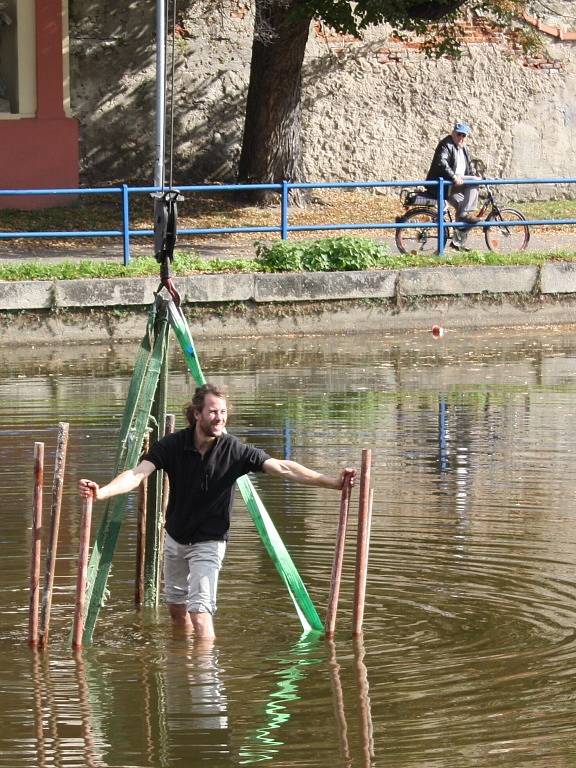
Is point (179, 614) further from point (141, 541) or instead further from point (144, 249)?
point (144, 249)

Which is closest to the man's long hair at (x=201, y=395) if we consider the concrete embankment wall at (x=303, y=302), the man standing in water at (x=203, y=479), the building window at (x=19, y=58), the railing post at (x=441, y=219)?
the man standing in water at (x=203, y=479)

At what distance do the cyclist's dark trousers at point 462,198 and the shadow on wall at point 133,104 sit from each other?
20.1ft

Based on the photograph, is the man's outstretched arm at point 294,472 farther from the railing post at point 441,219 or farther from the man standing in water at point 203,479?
the railing post at point 441,219

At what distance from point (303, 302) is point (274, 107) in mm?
6380

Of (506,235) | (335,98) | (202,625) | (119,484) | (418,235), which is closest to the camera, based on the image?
(119,484)

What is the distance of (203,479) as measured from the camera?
8719 mm

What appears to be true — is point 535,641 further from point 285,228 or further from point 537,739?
point 285,228

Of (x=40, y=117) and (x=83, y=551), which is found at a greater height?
(x=40, y=117)

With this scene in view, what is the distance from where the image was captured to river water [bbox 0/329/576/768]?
24.9 ft

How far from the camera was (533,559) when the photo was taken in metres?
10.8

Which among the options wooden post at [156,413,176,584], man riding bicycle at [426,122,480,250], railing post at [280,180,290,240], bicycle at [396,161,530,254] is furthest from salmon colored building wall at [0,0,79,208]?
wooden post at [156,413,176,584]

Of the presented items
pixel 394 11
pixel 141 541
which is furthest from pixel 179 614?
pixel 394 11

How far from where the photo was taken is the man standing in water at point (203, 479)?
8609mm

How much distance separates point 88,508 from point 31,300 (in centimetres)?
1182
